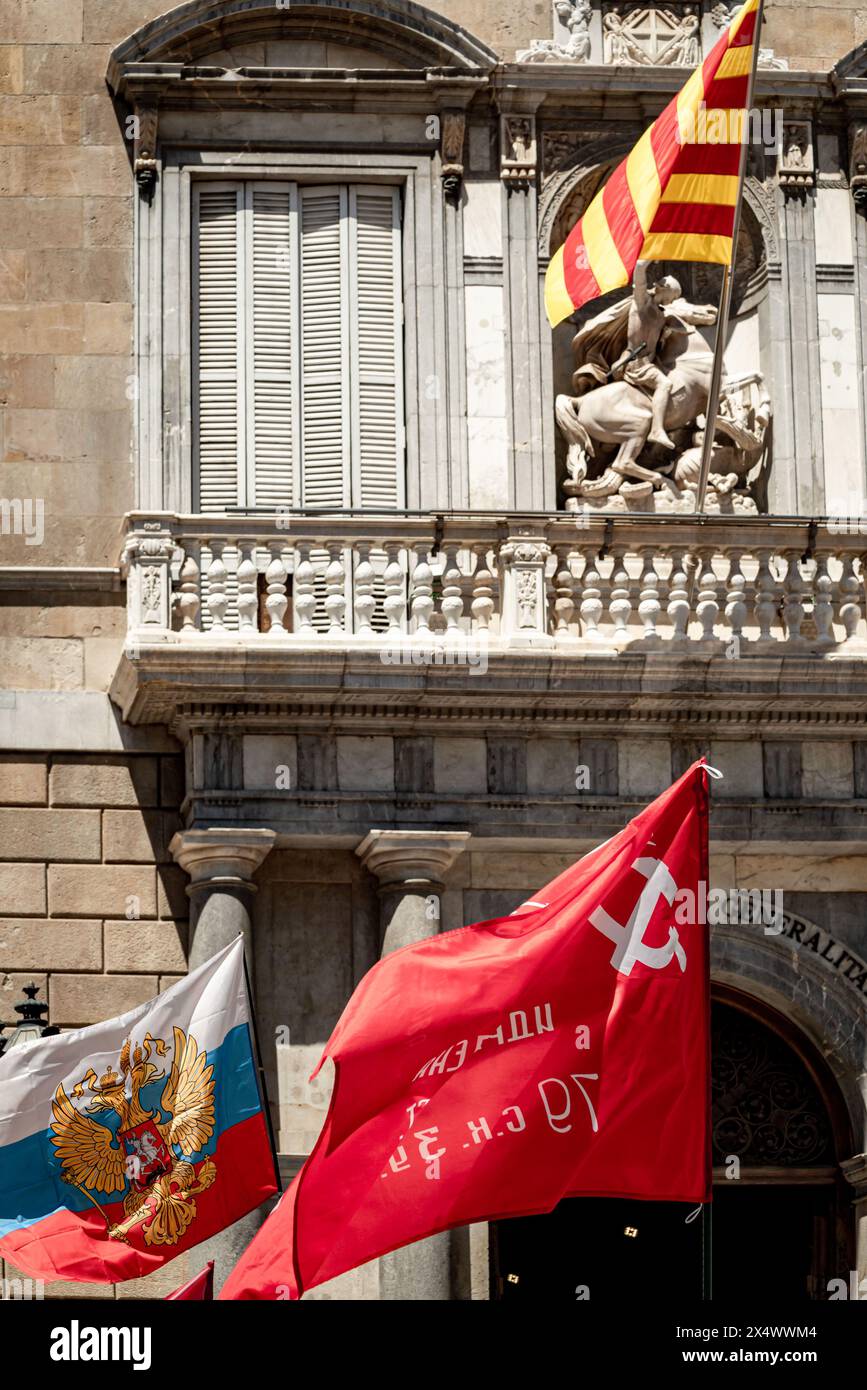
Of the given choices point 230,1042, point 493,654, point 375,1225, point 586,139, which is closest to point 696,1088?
point 375,1225

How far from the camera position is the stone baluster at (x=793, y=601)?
22.6 metres

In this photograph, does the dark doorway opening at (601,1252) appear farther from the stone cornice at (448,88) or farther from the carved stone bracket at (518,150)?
the stone cornice at (448,88)

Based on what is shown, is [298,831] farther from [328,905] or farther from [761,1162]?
[761,1162]

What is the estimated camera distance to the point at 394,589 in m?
22.4

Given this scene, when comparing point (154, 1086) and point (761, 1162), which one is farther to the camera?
point (761, 1162)

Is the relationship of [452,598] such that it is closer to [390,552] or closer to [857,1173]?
[390,552]

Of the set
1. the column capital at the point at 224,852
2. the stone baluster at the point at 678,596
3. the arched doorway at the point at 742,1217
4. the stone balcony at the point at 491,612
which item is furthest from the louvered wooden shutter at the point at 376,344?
the arched doorway at the point at 742,1217

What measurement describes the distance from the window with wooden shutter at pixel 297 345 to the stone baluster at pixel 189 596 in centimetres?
172

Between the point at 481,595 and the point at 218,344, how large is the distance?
348 centimetres

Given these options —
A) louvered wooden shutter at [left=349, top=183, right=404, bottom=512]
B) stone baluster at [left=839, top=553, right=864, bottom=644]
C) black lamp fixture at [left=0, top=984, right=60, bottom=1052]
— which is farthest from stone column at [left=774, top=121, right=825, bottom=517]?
black lamp fixture at [left=0, top=984, right=60, bottom=1052]

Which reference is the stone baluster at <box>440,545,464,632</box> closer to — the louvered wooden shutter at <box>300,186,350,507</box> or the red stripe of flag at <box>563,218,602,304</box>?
the louvered wooden shutter at <box>300,186,350,507</box>

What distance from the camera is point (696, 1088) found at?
16797 millimetres

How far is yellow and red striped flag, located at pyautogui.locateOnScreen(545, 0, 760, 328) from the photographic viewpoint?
21984 millimetres
